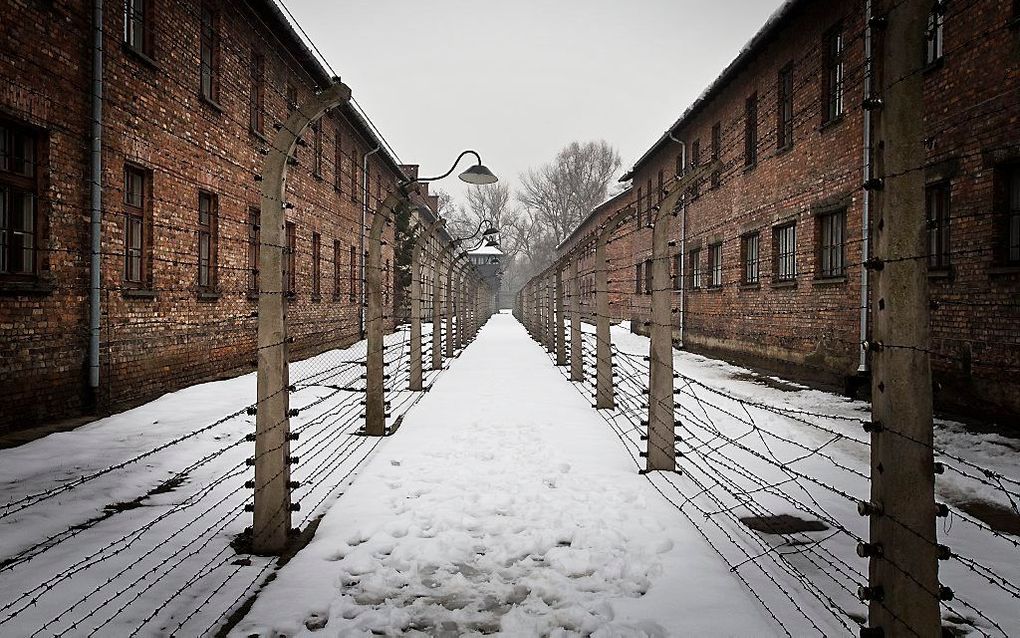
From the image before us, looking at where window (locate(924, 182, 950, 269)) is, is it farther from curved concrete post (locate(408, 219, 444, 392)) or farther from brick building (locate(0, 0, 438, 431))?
brick building (locate(0, 0, 438, 431))

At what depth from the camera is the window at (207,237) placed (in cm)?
989

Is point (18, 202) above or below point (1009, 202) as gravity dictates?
below

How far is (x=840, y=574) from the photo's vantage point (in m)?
3.23

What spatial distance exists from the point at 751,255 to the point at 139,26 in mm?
13074

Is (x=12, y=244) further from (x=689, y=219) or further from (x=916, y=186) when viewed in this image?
(x=689, y=219)

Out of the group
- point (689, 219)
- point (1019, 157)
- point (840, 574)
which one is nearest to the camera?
point (840, 574)

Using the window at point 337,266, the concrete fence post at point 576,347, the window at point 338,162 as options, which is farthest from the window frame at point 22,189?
the window at point 338,162

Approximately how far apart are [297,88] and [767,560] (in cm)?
1431

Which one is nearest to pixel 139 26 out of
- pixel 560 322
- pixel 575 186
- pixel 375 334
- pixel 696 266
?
pixel 375 334

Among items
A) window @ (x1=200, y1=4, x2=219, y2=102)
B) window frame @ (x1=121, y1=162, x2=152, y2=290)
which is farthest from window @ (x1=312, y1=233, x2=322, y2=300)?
window frame @ (x1=121, y1=162, x2=152, y2=290)

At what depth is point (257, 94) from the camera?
12328mm

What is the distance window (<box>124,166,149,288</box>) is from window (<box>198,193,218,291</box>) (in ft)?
4.29

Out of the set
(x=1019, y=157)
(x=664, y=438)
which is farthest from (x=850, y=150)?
(x=664, y=438)

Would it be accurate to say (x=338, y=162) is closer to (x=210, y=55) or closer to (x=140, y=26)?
(x=210, y=55)
